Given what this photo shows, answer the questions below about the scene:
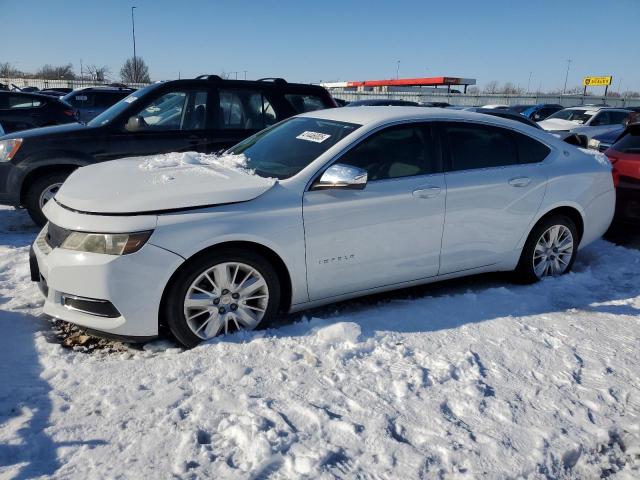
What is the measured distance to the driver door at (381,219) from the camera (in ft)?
12.1

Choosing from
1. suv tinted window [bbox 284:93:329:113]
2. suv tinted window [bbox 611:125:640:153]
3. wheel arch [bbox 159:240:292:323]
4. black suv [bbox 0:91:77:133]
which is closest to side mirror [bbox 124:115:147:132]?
suv tinted window [bbox 284:93:329:113]

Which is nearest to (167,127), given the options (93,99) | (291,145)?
(291,145)

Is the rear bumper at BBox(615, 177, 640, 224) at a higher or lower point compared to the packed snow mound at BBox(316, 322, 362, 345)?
higher

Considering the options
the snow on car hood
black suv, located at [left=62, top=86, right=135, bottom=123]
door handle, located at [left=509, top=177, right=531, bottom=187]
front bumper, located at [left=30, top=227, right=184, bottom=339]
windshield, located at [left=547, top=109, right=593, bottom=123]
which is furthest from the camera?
black suv, located at [left=62, top=86, right=135, bottom=123]

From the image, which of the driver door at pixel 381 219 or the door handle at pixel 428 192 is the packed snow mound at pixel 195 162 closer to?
the driver door at pixel 381 219

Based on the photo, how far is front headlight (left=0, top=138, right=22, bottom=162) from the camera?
19.5 ft

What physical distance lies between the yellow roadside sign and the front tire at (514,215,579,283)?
64.8 metres

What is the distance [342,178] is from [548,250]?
2338 millimetres

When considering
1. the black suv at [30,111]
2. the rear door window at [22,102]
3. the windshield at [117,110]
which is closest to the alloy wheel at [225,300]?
the windshield at [117,110]

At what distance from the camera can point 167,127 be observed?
6426 mm

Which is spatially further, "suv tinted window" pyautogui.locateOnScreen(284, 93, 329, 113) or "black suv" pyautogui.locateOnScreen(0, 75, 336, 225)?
"suv tinted window" pyautogui.locateOnScreen(284, 93, 329, 113)

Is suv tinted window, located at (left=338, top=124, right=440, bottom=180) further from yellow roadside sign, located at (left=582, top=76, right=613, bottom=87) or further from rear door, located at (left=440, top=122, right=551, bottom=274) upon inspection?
yellow roadside sign, located at (left=582, top=76, right=613, bottom=87)

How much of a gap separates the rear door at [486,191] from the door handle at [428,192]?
0.37 ft

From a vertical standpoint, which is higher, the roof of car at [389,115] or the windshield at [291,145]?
the roof of car at [389,115]
